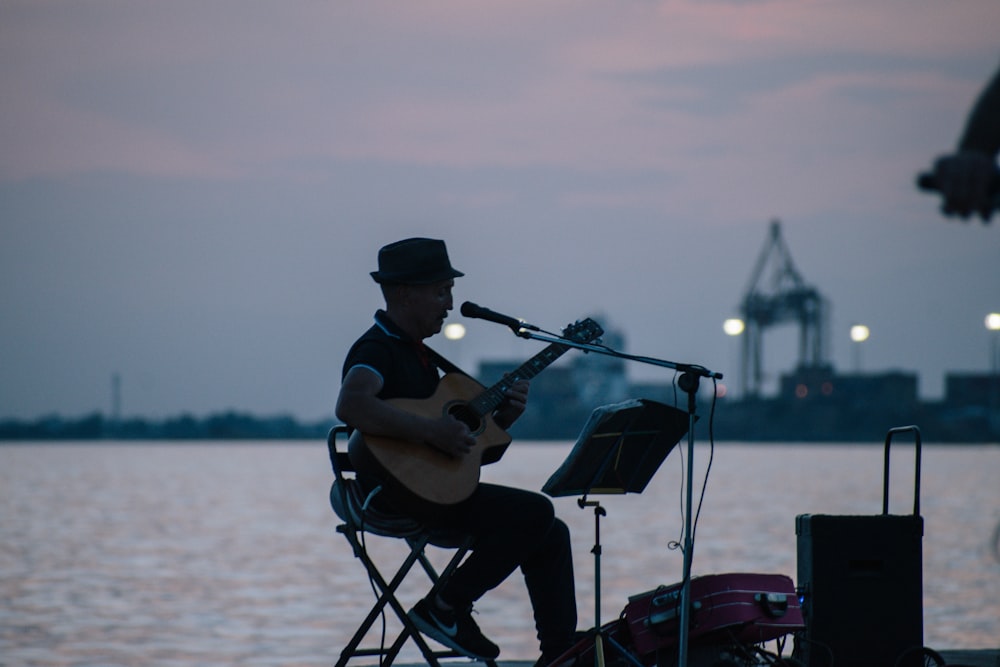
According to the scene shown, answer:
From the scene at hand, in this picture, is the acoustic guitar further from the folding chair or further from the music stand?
the music stand

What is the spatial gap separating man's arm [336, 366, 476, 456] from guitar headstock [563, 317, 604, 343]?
0.45 m

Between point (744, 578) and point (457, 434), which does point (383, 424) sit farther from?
point (744, 578)

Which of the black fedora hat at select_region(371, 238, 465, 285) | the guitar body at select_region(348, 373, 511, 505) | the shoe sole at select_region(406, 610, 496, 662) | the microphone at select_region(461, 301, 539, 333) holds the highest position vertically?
the black fedora hat at select_region(371, 238, 465, 285)

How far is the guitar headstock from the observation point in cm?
495

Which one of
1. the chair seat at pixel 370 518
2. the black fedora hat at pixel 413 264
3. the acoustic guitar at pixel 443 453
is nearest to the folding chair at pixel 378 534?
the chair seat at pixel 370 518

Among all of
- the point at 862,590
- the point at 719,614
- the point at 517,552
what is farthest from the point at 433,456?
the point at 862,590

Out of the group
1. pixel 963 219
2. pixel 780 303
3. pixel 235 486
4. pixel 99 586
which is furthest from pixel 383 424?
pixel 780 303

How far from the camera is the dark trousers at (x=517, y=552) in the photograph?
5098 millimetres

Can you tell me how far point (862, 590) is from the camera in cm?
576

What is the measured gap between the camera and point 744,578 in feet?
17.2

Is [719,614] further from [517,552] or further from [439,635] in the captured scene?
[439,635]

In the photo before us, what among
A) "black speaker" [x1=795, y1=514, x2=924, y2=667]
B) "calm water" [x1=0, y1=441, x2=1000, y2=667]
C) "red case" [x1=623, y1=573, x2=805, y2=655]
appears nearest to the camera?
"red case" [x1=623, y1=573, x2=805, y2=655]

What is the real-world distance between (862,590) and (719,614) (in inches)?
32.9

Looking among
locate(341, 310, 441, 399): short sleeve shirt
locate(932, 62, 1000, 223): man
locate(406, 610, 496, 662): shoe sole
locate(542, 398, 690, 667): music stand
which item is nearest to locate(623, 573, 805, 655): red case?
locate(542, 398, 690, 667): music stand
